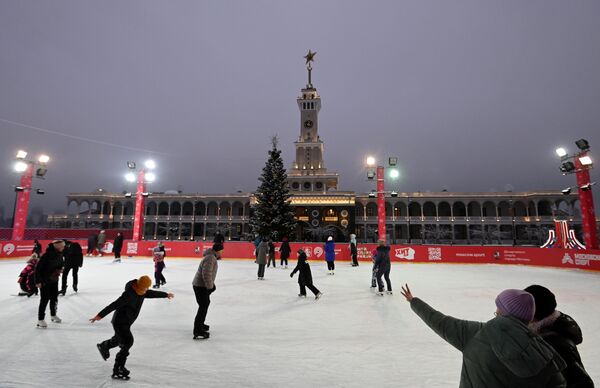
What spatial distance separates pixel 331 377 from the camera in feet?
12.2

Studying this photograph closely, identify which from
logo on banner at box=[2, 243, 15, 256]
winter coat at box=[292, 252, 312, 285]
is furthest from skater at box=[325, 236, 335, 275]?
logo on banner at box=[2, 243, 15, 256]

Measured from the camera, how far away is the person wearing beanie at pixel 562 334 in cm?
183

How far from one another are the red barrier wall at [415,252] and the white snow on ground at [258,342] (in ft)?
34.8

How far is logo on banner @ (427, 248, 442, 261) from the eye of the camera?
19469 millimetres

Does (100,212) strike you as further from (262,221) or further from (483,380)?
(483,380)

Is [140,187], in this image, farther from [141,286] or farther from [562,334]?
[562,334]

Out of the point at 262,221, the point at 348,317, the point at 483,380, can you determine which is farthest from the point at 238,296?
the point at 262,221

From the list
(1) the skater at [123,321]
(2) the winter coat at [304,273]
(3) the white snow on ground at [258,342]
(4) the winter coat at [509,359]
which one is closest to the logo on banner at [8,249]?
(3) the white snow on ground at [258,342]

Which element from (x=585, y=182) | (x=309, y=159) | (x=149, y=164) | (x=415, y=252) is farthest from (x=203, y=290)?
→ (x=309, y=159)

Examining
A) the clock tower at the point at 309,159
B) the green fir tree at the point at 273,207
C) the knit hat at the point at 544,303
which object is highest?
the clock tower at the point at 309,159

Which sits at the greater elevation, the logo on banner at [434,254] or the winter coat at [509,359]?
the winter coat at [509,359]

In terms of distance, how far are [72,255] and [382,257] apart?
847cm

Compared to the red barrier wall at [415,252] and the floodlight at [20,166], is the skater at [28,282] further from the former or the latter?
the floodlight at [20,166]

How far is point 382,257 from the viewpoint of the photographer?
28.8 feet
